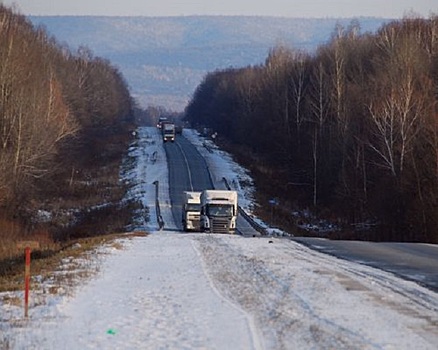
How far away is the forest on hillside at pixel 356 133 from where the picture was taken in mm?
53500

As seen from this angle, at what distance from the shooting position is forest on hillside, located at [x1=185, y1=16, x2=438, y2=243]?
53500 mm

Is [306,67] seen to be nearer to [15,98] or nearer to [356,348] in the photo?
[15,98]

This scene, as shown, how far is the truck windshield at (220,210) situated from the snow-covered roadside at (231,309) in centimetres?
2433

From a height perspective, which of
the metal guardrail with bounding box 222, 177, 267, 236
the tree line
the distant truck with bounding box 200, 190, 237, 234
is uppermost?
the tree line

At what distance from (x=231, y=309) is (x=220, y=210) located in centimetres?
3483

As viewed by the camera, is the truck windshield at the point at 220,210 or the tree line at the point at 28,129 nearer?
the truck windshield at the point at 220,210

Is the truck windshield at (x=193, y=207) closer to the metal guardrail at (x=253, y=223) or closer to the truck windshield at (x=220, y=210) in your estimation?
the truck windshield at (x=220, y=210)

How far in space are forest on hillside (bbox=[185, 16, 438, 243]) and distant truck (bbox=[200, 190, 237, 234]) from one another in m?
9.72

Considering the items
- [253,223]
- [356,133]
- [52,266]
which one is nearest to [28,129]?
[253,223]

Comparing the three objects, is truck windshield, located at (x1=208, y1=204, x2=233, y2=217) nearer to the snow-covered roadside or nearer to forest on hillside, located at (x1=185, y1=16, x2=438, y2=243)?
forest on hillside, located at (x1=185, y1=16, x2=438, y2=243)

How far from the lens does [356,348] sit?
12.6m

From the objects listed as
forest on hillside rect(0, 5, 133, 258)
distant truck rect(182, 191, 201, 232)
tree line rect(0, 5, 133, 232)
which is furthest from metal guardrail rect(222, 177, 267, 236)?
tree line rect(0, 5, 133, 232)

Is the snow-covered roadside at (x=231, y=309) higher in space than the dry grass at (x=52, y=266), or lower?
higher

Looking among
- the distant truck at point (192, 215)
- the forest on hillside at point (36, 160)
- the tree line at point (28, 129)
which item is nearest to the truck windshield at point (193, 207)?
the distant truck at point (192, 215)
